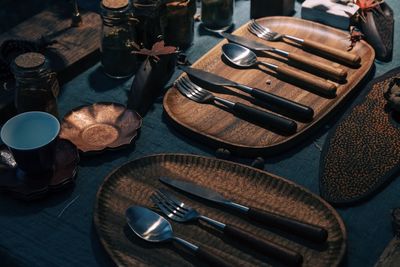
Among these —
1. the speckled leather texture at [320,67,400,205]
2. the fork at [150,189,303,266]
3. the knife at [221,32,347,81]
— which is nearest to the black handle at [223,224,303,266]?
the fork at [150,189,303,266]

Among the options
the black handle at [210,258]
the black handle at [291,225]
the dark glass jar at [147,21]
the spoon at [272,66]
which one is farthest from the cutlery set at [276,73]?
the black handle at [210,258]

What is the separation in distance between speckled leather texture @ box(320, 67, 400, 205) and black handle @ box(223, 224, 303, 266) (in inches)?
6.2

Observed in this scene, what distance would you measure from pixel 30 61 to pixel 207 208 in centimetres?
40

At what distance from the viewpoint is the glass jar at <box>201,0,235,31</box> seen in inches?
52.2

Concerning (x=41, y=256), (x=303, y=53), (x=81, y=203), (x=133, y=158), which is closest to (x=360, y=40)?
(x=303, y=53)

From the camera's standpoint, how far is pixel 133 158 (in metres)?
1.01

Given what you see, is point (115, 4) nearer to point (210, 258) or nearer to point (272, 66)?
point (272, 66)

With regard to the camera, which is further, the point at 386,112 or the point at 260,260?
the point at 386,112

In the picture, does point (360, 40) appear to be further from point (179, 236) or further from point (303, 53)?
point (179, 236)

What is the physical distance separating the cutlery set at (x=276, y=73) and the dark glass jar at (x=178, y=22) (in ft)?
0.28

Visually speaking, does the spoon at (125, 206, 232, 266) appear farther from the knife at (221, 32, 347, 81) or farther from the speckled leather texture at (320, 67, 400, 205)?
the knife at (221, 32, 347, 81)

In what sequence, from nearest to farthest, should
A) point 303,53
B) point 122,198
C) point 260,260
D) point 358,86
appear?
point 260,260, point 122,198, point 358,86, point 303,53

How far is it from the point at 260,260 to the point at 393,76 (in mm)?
557

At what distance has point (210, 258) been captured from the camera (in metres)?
0.79
